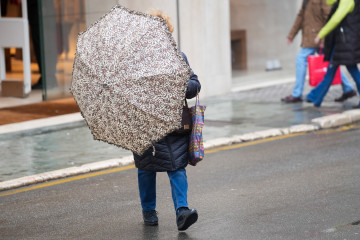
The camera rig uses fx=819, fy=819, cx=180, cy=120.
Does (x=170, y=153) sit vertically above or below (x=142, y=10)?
below

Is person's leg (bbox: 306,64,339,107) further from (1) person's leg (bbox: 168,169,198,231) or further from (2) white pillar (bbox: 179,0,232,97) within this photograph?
(1) person's leg (bbox: 168,169,198,231)

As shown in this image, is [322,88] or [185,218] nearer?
[185,218]

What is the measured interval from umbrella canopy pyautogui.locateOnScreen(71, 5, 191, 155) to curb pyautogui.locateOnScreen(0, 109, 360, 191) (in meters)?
2.58

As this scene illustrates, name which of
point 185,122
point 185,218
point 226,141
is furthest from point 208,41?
point 185,218

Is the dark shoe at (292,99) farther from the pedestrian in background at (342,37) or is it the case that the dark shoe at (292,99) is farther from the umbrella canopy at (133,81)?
the umbrella canopy at (133,81)

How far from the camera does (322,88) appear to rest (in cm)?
1254

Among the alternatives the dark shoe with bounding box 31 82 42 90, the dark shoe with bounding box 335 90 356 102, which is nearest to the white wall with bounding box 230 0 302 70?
the dark shoe with bounding box 31 82 42 90

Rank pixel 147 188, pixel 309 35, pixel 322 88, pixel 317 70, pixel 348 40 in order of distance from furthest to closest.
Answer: pixel 309 35, pixel 317 70, pixel 322 88, pixel 348 40, pixel 147 188

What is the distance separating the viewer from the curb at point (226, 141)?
8.31 meters

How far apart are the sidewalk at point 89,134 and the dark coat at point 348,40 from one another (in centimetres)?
75

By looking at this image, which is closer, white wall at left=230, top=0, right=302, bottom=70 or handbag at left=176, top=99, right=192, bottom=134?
handbag at left=176, top=99, right=192, bottom=134

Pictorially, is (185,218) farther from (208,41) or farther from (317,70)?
(208,41)

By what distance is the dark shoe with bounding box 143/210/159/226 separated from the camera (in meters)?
6.50

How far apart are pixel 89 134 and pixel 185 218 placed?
209 inches
